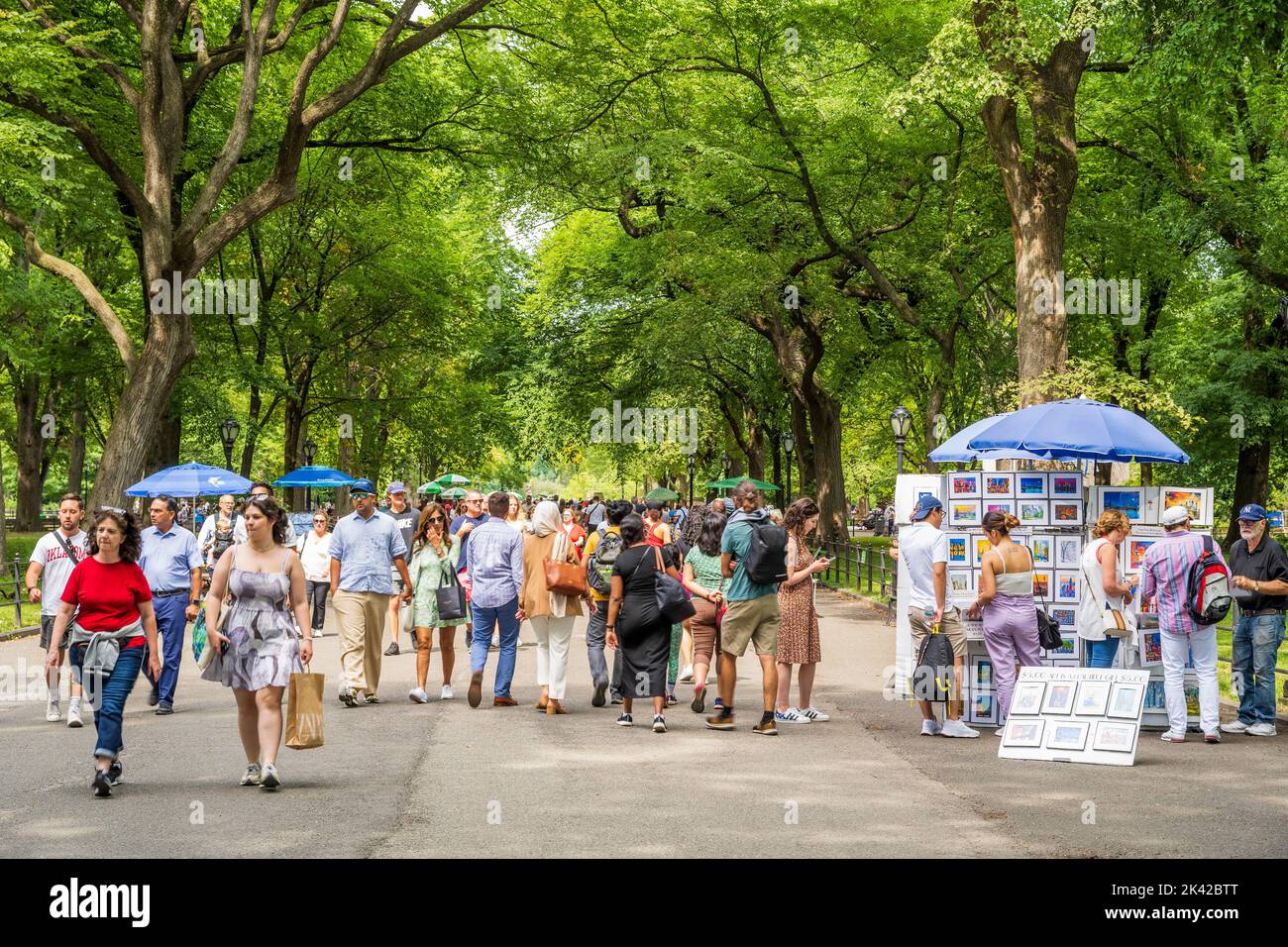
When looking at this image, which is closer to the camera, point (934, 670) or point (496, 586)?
point (934, 670)

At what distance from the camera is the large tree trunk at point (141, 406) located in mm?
19125

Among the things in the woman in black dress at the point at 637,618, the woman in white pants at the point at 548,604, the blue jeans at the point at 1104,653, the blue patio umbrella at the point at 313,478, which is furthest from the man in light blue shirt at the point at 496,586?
the blue patio umbrella at the point at 313,478

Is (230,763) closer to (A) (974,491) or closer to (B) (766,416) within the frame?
(A) (974,491)

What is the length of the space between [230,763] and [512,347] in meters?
36.5

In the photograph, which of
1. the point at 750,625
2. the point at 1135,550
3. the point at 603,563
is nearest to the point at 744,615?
the point at 750,625

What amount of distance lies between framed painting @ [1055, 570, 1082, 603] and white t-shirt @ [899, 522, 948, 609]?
67.4 inches

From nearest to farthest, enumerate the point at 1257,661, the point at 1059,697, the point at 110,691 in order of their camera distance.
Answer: the point at 110,691 → the point at 1059,697 → the point at 1257,661

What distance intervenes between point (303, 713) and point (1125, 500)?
7.85m

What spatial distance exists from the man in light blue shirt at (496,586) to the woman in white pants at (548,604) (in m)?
0.13

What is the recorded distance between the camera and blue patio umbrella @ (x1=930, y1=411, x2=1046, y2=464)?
1353cm

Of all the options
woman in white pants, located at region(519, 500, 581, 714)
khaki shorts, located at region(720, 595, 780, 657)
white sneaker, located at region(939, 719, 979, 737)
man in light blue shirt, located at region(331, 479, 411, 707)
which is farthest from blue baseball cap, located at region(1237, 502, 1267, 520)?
man in light blue shirt, located at region(331, 479, 411, 707)

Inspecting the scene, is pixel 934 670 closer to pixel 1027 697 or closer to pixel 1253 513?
pixel 1027 697

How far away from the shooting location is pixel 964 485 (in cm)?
1274

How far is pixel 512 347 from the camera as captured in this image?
45.6 metres
